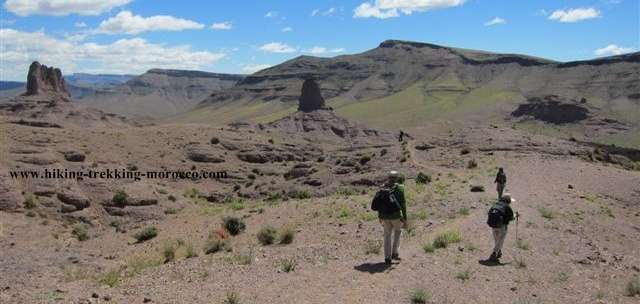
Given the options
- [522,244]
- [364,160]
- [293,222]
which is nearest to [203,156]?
[364,160]

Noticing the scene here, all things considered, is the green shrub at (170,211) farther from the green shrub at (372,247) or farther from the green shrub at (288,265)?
the green shrub at (288,265)

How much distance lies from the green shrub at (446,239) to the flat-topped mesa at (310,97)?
92.6m

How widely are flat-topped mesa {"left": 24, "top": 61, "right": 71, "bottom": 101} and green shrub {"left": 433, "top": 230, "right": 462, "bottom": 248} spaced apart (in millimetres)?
84685

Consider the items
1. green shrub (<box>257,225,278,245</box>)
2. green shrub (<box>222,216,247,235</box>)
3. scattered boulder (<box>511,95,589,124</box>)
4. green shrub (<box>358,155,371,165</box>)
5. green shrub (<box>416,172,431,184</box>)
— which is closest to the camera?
green shrub (<box>257,225,278,245</box>)

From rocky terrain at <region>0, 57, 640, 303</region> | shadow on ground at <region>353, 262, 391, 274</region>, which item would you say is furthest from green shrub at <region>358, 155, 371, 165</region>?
shadow on ground at <region>353, 262, 391, 274</region>

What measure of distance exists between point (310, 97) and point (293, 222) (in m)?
85.8

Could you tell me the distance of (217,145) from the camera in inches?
2574

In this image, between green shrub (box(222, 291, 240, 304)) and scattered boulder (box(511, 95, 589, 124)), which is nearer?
green shrub (box(222, 291, 240, 304))

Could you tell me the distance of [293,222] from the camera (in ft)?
83.9

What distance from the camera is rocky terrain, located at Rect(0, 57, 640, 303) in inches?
512

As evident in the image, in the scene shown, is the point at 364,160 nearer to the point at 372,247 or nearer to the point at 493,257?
the point at 372,247

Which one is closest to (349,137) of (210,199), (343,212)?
(210,199)

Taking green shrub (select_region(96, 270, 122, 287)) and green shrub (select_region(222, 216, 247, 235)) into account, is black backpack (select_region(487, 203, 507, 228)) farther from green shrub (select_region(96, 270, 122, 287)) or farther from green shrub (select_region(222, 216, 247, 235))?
green shrub (select_region(222, 216, 247, 235))

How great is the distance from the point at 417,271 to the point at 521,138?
142 ft
